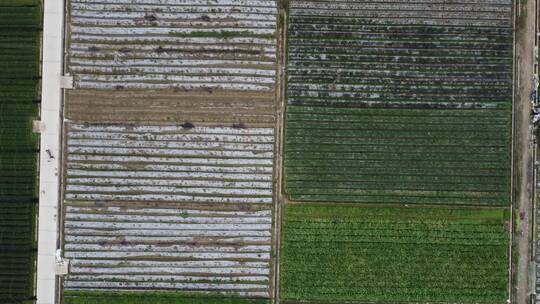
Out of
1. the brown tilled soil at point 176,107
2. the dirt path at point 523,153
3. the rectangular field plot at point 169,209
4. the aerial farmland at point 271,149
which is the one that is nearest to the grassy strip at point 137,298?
the aerial farmland at point 271,149

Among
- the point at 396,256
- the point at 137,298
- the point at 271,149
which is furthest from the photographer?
the point at 271,149

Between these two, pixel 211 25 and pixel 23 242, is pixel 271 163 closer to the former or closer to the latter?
pixel 211 25

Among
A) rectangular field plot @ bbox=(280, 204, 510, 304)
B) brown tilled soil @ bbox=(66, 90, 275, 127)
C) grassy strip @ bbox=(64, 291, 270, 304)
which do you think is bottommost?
grassy strip @ bbox=(64, 291, 270, 304)

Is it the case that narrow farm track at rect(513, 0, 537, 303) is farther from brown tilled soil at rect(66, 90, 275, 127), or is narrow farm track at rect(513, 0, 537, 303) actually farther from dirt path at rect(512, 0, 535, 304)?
brown tilled soil at rect(66, 90, 275, 127)

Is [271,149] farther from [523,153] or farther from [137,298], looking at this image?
[523,153]

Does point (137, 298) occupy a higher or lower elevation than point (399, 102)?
lower

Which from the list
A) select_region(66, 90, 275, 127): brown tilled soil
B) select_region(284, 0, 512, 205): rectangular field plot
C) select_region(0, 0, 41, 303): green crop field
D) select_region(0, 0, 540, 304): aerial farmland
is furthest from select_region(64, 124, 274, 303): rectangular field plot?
select_region(284, 0, 512, 205): rectangular field plot

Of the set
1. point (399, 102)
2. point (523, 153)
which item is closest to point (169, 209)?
point (399, 102)

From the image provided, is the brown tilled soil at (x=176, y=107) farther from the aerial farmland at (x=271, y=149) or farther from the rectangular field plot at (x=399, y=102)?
the rectangular field plot at (x=399, y=102)
